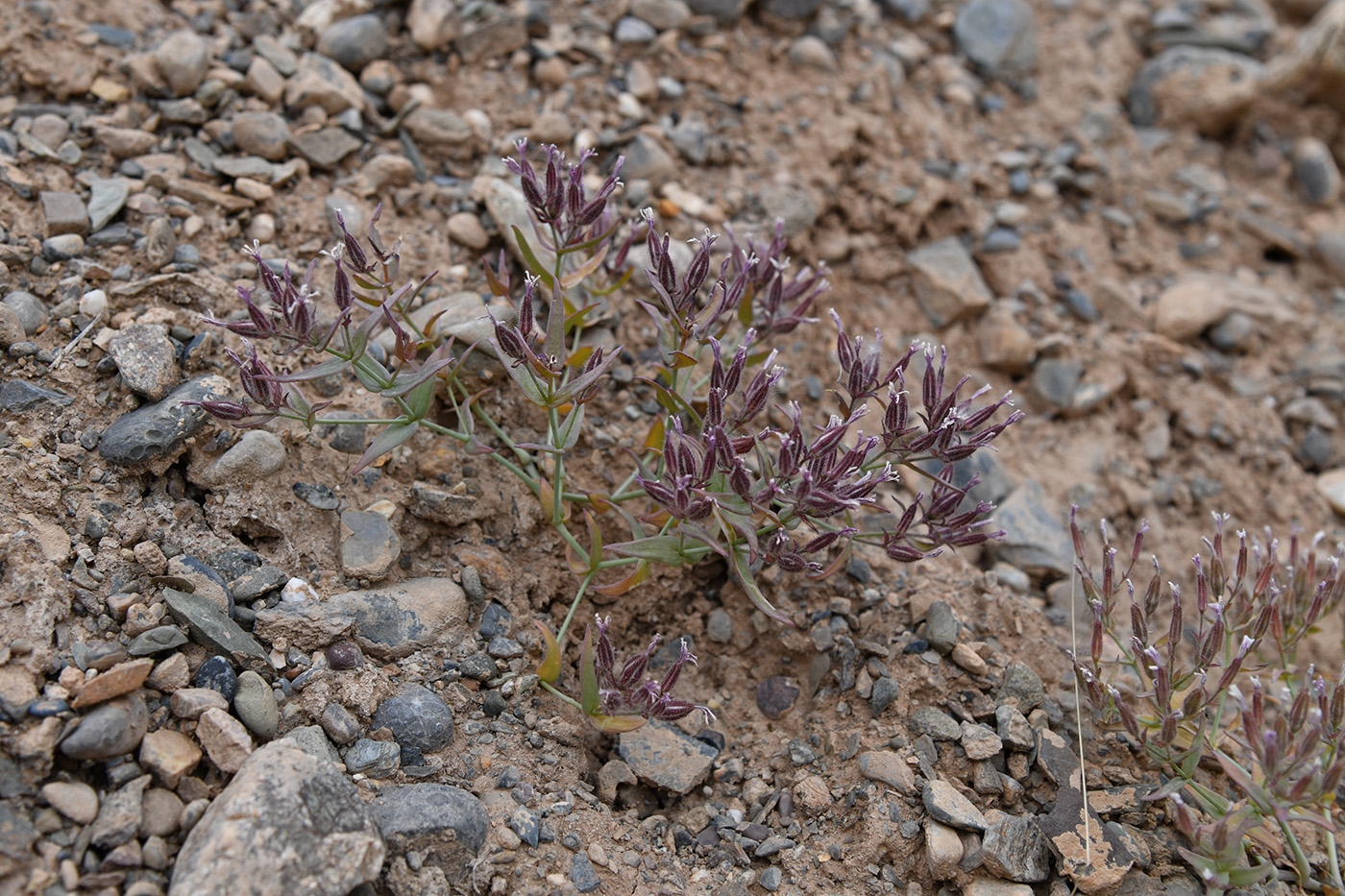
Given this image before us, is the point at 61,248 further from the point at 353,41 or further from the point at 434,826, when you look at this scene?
the point at 434,826

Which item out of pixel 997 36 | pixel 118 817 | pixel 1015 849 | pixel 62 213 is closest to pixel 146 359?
pixel 62 213

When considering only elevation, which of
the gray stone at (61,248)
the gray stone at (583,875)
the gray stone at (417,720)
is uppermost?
the gray stone at (61,248)

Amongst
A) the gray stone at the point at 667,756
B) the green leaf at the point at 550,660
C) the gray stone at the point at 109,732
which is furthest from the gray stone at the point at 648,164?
the gray stone at the point at 109,732

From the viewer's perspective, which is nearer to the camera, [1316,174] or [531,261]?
[531,261]

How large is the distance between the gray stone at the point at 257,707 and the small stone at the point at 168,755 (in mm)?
149

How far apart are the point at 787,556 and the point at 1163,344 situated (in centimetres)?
326

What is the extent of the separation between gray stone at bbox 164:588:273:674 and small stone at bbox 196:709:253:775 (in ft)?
0.76

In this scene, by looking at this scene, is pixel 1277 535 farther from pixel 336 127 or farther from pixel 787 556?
pixel 336 127

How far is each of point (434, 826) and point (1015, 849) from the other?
5.97 ft

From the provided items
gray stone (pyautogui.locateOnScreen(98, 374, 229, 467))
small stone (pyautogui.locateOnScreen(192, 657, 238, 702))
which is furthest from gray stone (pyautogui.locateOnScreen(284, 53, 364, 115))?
small stone (pyautogui.locateOnScreen(192, 657, 238, 702))

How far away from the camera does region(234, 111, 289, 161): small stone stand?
13.1ft

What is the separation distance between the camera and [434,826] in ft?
8.38

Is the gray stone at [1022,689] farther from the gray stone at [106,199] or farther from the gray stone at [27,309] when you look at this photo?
the gray stone at [106,199]

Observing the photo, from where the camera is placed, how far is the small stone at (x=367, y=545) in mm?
3135
